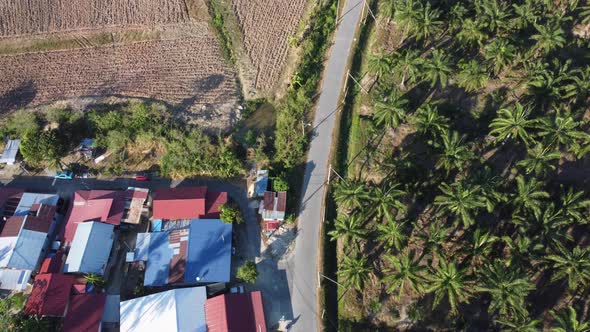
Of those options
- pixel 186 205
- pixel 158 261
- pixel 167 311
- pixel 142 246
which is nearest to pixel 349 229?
pixel 186 205

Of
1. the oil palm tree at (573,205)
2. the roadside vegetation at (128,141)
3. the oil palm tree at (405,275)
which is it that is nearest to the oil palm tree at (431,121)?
the oil palm tree at (573,205)

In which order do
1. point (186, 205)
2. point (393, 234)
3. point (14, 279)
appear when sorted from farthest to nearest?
point (186, 205) → point (14, 279) → point (393, 234)

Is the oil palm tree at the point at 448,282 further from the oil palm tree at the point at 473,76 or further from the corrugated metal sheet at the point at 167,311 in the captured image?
the oil palm tree at the point at 473,76

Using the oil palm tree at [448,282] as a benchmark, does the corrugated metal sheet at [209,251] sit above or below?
above

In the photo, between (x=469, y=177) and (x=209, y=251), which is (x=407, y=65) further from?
(x=209, y=251)

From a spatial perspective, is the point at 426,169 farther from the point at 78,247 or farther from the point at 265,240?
the point at 78,247

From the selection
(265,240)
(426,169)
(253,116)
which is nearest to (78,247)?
(265,240)
